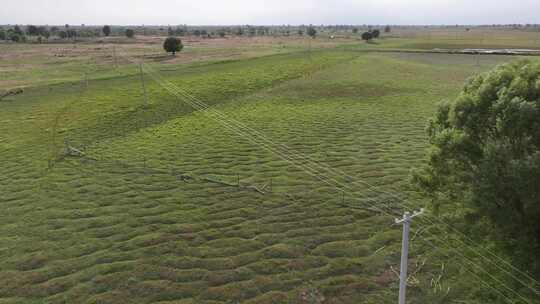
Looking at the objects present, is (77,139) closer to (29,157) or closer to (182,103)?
(29,157)

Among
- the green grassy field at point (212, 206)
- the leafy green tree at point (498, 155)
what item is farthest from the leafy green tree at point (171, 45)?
the leafy green tree at point (498, 155)

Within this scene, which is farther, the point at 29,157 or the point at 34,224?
the point at 29,157

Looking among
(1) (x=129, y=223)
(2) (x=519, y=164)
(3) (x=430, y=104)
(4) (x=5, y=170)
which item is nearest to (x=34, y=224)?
(1) (x=129, y=223)

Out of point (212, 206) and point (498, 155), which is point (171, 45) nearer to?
point (212, 206)

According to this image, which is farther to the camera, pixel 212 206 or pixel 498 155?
pixel 212 206

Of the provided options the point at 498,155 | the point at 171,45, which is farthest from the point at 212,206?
the point at 171,45

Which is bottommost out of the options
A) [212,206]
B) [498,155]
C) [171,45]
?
[212,206]

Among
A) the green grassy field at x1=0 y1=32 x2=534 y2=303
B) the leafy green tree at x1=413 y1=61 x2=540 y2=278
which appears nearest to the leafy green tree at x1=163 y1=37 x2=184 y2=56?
the green grassy field at x1=0 y1=32 x2=534 y2=303
